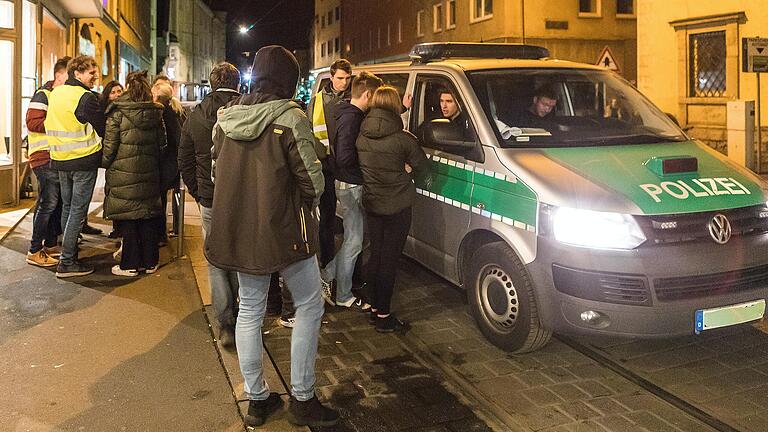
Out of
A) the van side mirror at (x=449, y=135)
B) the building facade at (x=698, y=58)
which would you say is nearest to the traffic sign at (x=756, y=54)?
the building facade at (x=698, y=58)

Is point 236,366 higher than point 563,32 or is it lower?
lower

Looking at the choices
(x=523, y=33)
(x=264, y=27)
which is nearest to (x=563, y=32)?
(x=523, y=33)

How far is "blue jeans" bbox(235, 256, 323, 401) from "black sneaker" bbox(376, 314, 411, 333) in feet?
5.22

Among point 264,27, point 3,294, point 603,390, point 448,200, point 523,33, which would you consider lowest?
point 603,390

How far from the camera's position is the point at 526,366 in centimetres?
466

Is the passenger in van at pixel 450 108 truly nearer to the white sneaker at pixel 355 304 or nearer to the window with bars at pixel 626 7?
the white sneaker at pixel 355 304

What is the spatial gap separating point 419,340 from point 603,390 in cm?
139

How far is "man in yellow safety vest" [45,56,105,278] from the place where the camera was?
634cm

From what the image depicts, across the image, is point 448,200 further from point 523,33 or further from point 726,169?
point 523,33

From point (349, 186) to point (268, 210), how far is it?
7.02 ft

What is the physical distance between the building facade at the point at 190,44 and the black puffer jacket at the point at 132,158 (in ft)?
95.5

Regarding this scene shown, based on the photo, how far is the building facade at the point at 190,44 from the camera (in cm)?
5025

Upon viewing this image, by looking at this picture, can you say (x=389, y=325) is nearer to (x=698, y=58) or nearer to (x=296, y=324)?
(x=296, y=324)

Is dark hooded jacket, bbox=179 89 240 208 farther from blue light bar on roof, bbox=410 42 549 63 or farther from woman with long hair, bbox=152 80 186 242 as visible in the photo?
blue light bar on roof, bbox=410 42 549 63
